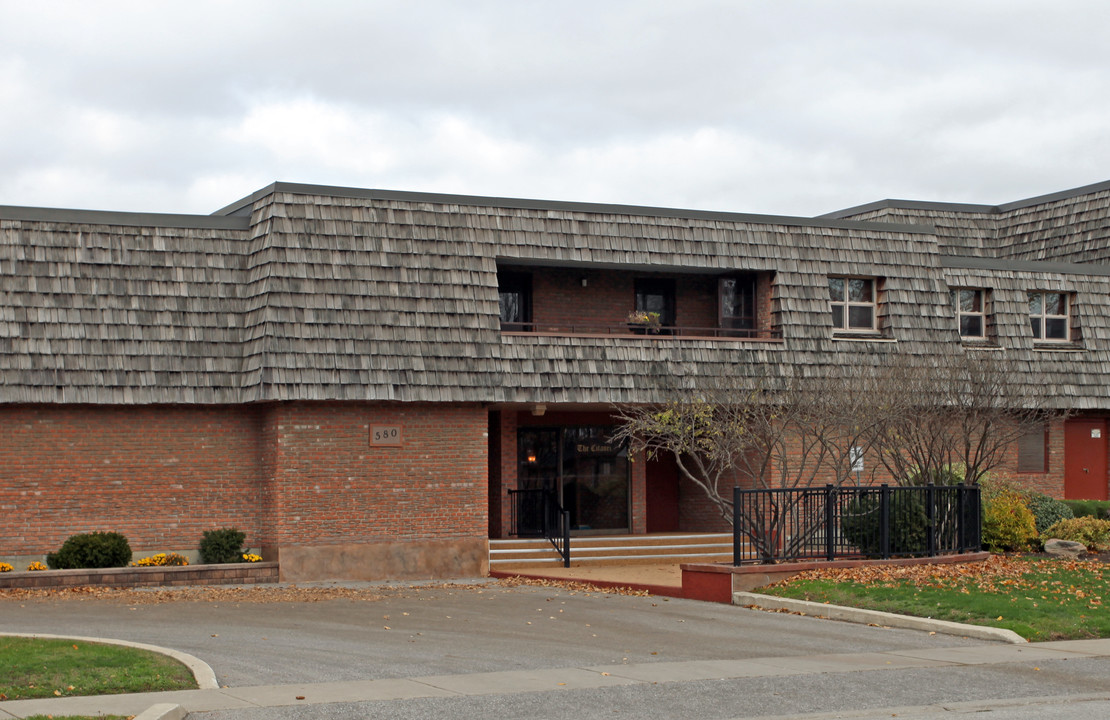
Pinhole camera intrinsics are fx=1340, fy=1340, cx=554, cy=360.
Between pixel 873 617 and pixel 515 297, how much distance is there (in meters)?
12.7

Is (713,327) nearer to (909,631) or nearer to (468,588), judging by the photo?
(468,588)

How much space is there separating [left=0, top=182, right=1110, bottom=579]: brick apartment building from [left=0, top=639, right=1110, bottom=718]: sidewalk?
10724 mm

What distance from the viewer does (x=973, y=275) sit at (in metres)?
28.5

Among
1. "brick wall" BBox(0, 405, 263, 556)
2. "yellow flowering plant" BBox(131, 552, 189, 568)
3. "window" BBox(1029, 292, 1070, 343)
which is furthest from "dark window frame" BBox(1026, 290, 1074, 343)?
"yellow flowering plant" BBox(131, 552, 189, 568)

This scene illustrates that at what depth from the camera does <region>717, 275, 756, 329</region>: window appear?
27.3m

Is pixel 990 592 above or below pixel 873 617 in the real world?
above

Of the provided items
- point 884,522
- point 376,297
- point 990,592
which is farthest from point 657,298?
point 990,592

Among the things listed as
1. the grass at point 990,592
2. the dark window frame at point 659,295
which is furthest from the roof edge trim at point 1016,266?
the grass at point 990,592

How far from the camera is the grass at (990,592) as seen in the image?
50.8ft

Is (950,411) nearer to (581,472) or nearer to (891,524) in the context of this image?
(891,524)

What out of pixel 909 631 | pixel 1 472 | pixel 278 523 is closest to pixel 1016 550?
pixel 909 631

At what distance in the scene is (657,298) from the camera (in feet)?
93.0

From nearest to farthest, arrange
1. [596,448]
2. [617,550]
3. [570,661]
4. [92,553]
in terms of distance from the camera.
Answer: [570,661] < [92,553] < [617,550] < [596,448]

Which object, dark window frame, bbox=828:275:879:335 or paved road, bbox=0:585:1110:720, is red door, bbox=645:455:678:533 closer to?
dark window frame, bbox=828:275:879:335
